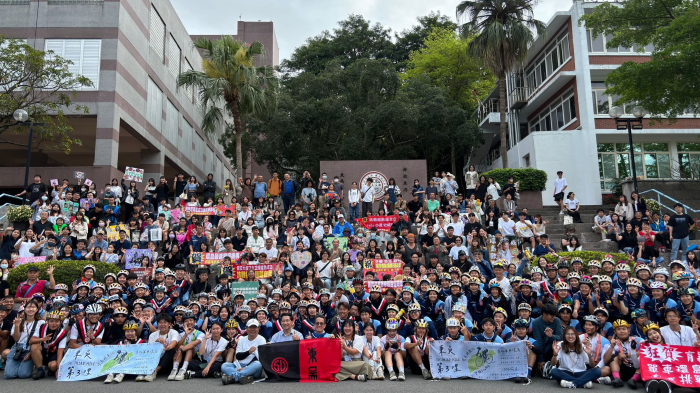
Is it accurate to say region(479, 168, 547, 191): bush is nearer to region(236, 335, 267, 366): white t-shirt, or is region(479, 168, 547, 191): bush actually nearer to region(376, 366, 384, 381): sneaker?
region(376, 366, 384, 381): sneaker

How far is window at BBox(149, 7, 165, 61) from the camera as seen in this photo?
31109 millimetres

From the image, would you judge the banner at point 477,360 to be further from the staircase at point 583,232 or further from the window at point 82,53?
the window at point 82,53

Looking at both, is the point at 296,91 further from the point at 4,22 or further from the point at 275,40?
the point at 275,40

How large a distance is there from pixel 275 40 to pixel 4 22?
3375 cm

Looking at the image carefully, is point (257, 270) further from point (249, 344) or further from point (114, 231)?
point (114, 231)

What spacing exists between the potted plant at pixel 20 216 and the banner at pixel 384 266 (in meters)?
11.8

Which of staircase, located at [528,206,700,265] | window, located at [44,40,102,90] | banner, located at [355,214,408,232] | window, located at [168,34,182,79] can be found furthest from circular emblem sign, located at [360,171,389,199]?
window, located at [168,34,182,79]

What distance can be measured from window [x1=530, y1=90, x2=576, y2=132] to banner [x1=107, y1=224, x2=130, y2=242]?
2195 centimetres

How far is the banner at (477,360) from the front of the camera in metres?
9.29

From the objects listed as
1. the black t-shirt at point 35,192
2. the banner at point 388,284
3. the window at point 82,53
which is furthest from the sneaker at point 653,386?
the window at point 82,53

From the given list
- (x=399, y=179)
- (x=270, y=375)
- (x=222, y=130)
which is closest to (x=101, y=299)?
(x=270, y=375)

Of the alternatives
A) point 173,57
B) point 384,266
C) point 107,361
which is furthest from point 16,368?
point 173,57

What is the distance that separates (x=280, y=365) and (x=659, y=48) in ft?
56.8

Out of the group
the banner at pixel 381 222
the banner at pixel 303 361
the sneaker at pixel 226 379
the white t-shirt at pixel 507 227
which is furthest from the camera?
the banner at pixel 381 222
